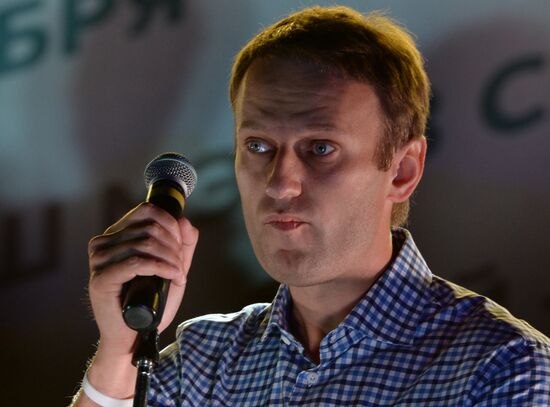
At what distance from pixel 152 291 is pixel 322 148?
544 millimetres

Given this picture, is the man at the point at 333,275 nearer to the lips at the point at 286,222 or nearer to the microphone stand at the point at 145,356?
the lips at the point at 286,222

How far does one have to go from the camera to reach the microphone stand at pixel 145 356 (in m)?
1.57

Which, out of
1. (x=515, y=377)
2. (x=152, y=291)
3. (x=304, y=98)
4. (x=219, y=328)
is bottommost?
(x=515, y=377)

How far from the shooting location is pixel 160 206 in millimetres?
1772

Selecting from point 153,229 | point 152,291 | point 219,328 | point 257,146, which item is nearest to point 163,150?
point 219,328

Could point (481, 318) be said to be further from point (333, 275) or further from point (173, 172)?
point (173, 172)

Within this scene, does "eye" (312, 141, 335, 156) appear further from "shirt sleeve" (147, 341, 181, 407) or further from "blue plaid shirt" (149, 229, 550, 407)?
"shirt sleeve" (147, 341, 181, 407)

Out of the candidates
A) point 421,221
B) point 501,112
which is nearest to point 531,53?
point 501,112

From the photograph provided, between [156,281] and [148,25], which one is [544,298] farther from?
[156,281]

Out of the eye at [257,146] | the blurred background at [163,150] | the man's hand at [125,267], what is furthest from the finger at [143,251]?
the blurred background at [163,150]

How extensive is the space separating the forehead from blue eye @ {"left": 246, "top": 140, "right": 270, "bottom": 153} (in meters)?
0.03

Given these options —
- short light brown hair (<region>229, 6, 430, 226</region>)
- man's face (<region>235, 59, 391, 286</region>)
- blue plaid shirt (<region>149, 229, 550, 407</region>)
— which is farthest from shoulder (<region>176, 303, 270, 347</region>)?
short light brown hair (<region>229, 6, 430, 226</region>)

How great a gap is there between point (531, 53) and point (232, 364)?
144 centimetres

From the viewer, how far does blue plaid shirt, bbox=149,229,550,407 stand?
1.89 metres
